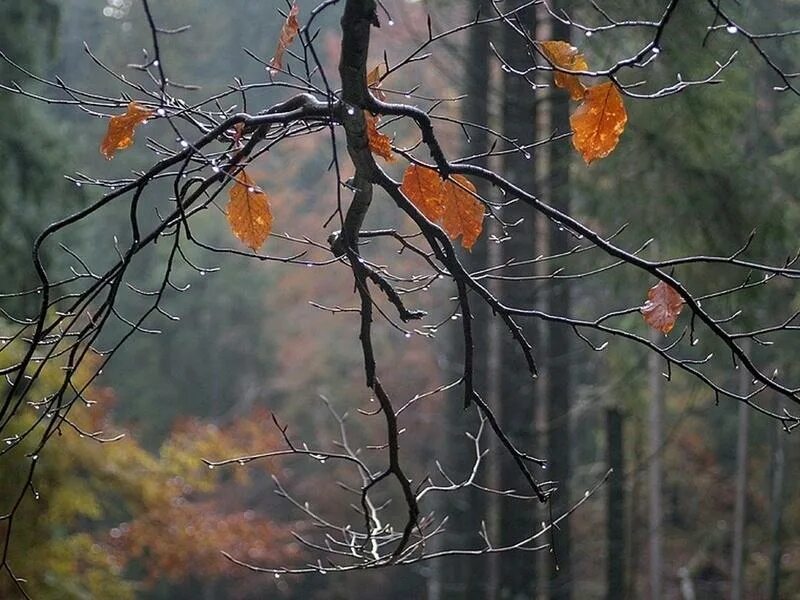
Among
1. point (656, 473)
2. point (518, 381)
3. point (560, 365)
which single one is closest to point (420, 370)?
point (656, 473)

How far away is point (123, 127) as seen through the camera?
1.41m

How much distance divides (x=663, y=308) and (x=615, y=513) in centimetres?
584

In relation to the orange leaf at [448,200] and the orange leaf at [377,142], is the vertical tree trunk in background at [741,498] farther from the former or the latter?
the orange leaf at [377,142]

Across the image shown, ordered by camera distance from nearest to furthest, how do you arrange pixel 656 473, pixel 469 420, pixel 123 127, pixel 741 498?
pixel 123 127
pixel 469 420
pixel 741 498
pixel 656 473

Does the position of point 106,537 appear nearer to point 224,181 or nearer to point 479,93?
point 479,93

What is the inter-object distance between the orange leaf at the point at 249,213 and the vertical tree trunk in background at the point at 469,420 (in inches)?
156

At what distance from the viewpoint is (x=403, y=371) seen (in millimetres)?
11750

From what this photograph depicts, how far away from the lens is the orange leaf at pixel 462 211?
5.16ft

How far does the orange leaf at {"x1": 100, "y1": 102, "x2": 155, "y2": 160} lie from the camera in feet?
4.54

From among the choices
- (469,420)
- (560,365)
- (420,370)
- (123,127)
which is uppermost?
(420,370)

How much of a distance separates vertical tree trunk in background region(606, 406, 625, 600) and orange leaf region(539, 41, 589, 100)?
17.7 ft

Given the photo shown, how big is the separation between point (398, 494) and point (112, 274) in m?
10.3

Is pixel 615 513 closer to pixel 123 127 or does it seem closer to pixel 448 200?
pixel 448 200

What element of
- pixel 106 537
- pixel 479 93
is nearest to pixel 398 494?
pixel 106 537
